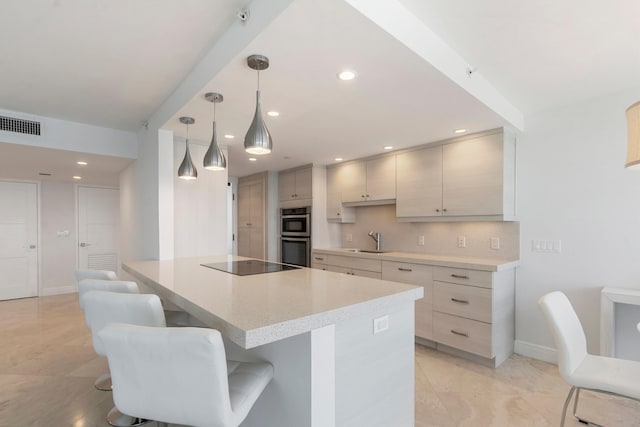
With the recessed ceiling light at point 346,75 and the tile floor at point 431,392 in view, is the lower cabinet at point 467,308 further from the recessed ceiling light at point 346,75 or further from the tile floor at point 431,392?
the recessed ceiling light at point 346,75

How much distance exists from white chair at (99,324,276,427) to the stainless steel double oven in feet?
11.2

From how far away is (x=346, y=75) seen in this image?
6.01 feet

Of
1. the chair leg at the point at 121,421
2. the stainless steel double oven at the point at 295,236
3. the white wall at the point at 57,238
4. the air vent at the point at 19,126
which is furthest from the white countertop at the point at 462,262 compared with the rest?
the white wall at the point at 57,238

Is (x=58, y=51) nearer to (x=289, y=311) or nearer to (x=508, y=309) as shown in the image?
(x=289, y=311)

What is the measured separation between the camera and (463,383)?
242 centimetres

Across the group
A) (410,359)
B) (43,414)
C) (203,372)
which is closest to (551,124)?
(410,359)

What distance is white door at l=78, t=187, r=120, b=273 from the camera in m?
5.78

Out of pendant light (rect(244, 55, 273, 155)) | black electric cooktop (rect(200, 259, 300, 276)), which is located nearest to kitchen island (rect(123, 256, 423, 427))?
black electric cooktop (rect(200, 259, 300, 276))

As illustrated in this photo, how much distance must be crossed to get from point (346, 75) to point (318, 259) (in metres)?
2.82

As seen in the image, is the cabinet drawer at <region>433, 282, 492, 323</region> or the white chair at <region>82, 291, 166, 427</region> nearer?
the white chair at <region>82, 291, 166, 427</region>

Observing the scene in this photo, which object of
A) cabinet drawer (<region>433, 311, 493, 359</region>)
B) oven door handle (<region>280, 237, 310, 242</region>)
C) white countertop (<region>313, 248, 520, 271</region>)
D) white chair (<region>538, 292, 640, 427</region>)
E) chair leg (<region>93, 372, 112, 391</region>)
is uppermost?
oven door handle (<region>280, 237, 310, 242</region>)

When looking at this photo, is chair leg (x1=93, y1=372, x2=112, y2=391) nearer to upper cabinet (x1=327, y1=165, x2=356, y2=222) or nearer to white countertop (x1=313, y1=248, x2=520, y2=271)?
white countertop (x1=313, y1=248, x2=520, y2=271)

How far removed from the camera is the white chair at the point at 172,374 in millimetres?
945

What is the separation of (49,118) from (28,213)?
3.32 meters
